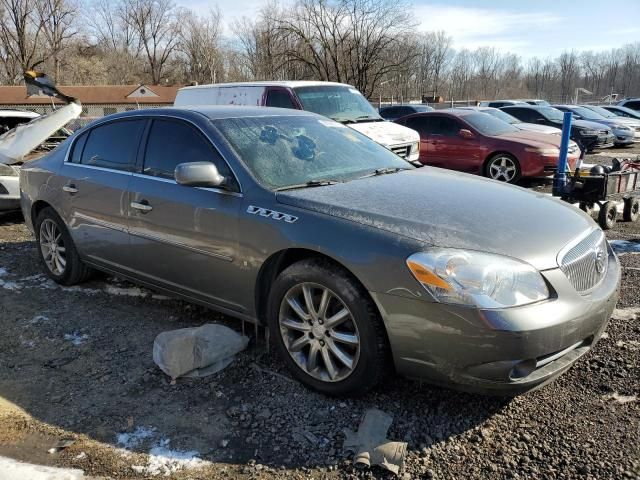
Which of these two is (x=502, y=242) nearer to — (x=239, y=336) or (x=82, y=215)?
(x=239, y=336)

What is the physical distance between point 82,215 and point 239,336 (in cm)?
190

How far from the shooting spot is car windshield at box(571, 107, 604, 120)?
62.8 ft

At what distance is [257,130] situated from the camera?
3.75m

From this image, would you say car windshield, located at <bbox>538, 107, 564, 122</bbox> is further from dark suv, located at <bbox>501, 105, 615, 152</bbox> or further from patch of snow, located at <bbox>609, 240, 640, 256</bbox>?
patch of snow, located at <bbox>609, 240, 640, 256</bbox>

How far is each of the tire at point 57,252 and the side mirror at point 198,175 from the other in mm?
2003

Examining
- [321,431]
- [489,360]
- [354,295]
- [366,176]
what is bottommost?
[321,431]

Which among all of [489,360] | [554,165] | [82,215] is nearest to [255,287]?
[489,360]

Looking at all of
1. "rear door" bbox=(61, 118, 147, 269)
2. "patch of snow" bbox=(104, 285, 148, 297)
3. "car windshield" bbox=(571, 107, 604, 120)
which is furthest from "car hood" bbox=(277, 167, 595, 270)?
"car windshield" bbox=(571, 107, 604, 120)

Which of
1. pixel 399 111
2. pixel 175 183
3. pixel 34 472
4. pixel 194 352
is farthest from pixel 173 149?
pixel 399 111

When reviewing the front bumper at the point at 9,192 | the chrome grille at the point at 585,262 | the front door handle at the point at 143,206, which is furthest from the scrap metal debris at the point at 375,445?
the front bumper at the point at 9,192

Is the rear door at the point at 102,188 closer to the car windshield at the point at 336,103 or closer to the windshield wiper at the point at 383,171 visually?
the windshield wiper at the point at 383,171

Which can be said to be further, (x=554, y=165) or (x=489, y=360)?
(x=554, y=165)

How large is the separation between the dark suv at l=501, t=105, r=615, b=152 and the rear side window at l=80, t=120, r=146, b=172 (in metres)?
13.1

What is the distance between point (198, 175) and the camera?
3268 mm
